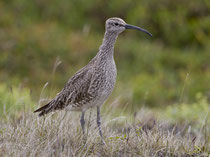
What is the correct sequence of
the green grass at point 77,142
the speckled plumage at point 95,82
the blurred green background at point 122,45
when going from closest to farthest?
the green grass at point 77,142, the speckled plumage at point 95,82, the blurred green background at point 122,45

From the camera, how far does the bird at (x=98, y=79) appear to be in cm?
532

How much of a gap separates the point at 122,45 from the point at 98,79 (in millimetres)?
7965

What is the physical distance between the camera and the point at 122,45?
13188mm

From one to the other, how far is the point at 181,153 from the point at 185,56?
27.9 ft

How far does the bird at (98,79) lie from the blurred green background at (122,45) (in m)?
4.12

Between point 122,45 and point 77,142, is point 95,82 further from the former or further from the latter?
point 122,45

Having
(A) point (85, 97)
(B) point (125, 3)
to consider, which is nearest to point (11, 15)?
(B) point (125, 3)

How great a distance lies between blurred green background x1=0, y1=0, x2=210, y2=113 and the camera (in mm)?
10984

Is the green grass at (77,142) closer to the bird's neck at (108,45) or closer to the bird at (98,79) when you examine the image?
the bird at (98,79)

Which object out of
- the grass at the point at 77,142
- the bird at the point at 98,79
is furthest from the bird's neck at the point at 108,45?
the grass at the point at 77,142

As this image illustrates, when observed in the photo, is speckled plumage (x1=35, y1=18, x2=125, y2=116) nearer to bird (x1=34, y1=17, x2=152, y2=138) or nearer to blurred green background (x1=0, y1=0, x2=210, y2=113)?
bird (x1=34, y1=17, x2=152, y2=138)

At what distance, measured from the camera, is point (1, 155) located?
13.9ft

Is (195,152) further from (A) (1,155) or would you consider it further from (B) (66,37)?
(B) (66,37)

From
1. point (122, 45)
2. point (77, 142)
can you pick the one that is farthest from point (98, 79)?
point (122, 45)
